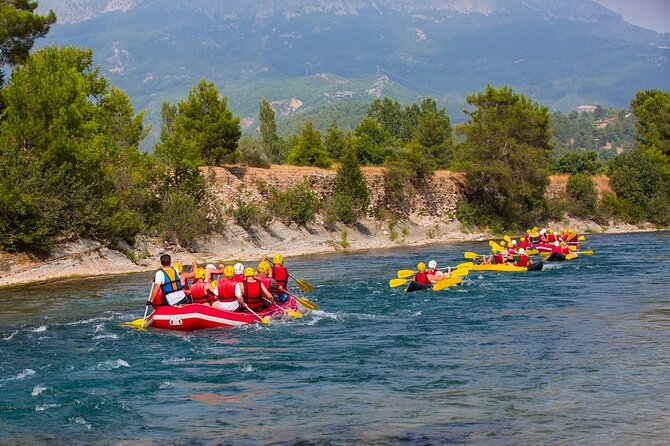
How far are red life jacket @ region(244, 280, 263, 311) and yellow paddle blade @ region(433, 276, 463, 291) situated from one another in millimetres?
8124

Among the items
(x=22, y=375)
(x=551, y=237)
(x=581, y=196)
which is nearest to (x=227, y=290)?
(x=22, y=375)

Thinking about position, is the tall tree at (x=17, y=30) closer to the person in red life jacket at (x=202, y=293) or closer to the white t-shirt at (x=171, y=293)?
the person in red life jacket at (x=202, y=293)

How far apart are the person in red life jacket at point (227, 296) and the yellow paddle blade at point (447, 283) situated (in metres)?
8.70

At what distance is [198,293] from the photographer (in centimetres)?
2131

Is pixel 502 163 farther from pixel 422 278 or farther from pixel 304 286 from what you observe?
pixel 304 286

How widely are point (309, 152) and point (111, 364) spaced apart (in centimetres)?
4194

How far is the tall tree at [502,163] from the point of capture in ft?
197

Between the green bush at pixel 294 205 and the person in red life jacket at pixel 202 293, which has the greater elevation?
the green bush at pixel 294 205

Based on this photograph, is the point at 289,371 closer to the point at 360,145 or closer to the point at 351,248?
the point at 351,248

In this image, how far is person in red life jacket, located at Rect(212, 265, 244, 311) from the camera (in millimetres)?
20906

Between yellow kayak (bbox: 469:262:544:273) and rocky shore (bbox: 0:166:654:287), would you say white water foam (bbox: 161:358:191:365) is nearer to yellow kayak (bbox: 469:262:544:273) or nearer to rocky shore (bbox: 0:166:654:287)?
rocky shore (bbox: 0:166:654:287)

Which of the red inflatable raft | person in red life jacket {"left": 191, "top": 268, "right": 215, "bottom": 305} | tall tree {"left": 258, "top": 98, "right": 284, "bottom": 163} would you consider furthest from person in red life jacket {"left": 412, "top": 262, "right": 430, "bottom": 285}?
tall tree {"left": 258, "top": 98, "right": 284, "bottom": 163}

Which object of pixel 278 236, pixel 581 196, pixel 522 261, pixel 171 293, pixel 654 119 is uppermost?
pixel 654 119

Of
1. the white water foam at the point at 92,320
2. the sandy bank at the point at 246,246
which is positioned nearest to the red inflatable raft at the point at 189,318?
the white water foam at the point at 92,320
